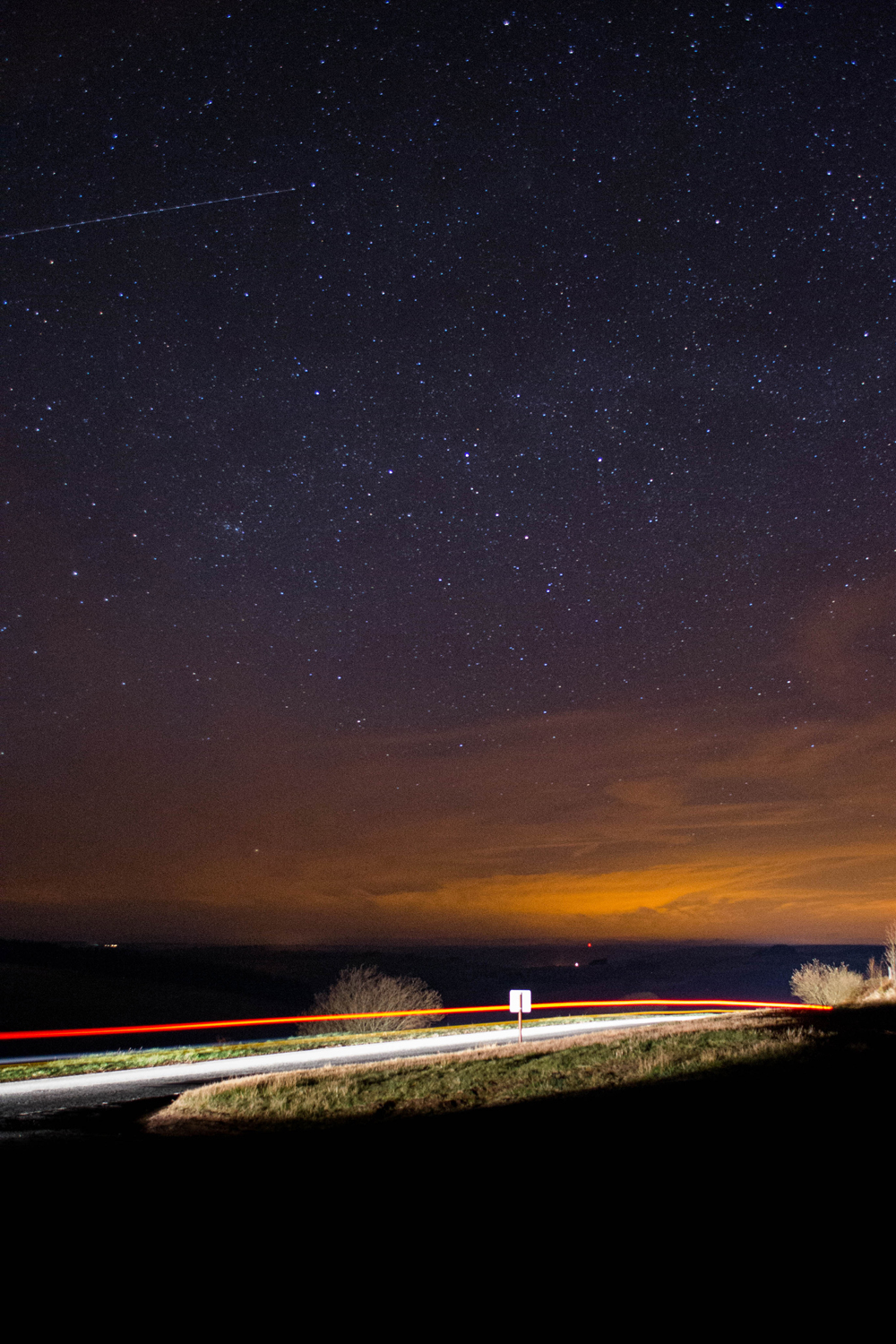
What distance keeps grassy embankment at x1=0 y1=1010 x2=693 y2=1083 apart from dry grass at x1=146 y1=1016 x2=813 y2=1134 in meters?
5.26

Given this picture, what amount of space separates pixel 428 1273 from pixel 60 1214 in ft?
12.9

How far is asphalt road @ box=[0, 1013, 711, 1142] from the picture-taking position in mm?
11516

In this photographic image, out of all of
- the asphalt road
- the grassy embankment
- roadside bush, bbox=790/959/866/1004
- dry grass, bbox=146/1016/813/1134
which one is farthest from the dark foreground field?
roadside bush, bbox=790/959/866/1004

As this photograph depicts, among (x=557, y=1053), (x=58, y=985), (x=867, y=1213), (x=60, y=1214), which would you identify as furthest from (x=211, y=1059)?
(x=58, y=985)

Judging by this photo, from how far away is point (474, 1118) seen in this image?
32.2ft

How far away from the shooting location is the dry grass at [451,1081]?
36.3 ft

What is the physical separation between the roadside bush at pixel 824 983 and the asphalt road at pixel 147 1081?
2172cm

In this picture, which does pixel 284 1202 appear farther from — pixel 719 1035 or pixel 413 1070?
pixel 719 1035

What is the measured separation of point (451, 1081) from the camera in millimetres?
12789

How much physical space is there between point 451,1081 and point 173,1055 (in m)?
9.80

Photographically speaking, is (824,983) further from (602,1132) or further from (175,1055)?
(602,1132)

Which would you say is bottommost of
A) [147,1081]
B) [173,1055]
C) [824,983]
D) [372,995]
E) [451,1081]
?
[372,995]

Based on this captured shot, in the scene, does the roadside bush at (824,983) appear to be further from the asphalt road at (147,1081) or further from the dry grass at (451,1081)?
the dry grass at (451,1081)

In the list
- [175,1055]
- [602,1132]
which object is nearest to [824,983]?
[175,1055]
